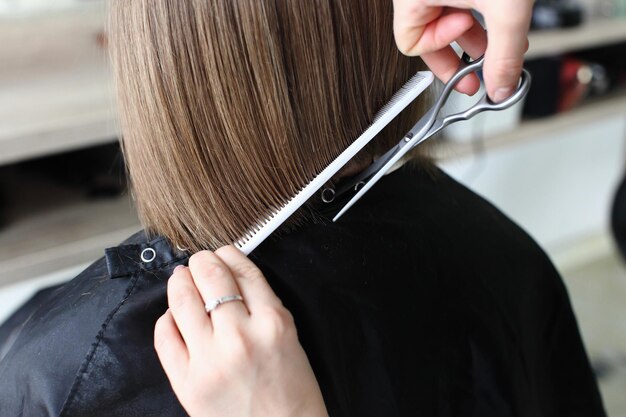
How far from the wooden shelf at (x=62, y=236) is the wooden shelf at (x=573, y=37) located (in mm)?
1122

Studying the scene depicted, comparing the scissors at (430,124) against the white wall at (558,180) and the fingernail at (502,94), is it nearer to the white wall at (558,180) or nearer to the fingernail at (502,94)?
the fingernail at (502,94)

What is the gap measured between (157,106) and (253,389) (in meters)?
0.30

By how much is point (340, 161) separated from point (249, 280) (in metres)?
0.15

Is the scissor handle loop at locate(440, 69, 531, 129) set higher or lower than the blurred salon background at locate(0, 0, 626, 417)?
higher

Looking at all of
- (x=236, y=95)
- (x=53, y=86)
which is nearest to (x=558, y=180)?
(x=53, y=86)

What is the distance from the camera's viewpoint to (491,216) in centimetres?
91

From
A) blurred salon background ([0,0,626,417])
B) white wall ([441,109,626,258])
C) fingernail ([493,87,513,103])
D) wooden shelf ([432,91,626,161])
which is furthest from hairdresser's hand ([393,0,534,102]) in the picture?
white wall ([441,109,626,258])

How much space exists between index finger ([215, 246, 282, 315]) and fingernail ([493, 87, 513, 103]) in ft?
0.93

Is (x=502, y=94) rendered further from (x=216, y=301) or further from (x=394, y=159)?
(x=216, y=301)

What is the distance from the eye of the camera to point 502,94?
2.01ft

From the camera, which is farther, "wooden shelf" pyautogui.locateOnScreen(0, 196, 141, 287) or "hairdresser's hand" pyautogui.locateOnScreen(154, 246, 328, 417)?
Result: "wooden shelf" pyautogui.locateOnScreen(0, 196, 141, 287)

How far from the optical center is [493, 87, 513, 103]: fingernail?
23.6 inches

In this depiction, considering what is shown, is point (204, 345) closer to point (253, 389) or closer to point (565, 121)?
point (253, 389)

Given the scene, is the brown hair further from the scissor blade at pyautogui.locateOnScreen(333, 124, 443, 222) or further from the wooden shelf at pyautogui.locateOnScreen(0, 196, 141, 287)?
the wooden shelf at pyautogui.locateOnScreen(0, 196, 141, 287)
